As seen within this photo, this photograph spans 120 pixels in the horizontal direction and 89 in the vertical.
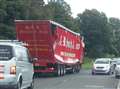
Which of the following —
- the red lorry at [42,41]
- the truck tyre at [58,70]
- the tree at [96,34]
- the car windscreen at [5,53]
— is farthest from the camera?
the tree at [96,34]

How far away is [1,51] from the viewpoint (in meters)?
20.4

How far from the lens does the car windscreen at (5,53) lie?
66.4 ft

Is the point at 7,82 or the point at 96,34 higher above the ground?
the point at 96,34

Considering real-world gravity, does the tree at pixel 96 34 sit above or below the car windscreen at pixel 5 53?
above

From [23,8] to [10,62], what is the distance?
43113 mm

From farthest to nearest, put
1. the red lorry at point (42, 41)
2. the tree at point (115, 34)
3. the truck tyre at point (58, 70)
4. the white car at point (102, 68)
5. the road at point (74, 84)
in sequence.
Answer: the tree at point (115, 34) < the white car at point (102, 68) < the truck tyre at point (58, 70) < the red lorry at point (42, 41) < the road at point (74, 84)

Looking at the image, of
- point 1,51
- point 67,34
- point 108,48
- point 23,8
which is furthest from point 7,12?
point 108,48

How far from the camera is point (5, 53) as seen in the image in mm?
20375

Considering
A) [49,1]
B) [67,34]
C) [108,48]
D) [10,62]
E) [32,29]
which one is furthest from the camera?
[108,48]

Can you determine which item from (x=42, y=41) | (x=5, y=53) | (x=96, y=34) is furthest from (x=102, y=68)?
(x=96, y=34)

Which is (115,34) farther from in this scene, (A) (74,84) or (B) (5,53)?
(B) (5,53)

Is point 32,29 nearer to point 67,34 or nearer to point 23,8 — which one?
point 67,34

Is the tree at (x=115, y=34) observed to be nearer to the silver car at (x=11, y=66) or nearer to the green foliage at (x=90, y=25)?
the green foliage at (x=90, y=25)

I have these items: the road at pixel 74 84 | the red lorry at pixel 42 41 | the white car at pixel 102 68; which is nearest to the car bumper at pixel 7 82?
the road at pixel 74 84
